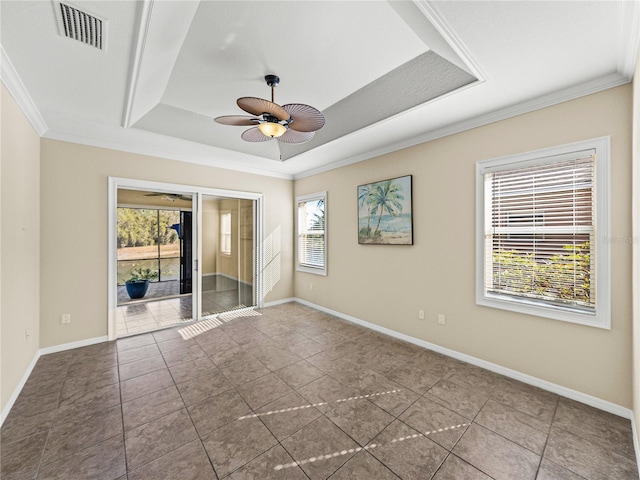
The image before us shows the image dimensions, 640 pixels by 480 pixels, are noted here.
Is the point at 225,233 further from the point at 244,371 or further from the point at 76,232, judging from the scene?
the point at 244,371

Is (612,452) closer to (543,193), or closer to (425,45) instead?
(543,193)

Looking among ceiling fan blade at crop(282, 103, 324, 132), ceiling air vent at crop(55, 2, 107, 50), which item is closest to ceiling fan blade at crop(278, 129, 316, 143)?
ceiling fan blade at crop(282, 103, 324, 132)

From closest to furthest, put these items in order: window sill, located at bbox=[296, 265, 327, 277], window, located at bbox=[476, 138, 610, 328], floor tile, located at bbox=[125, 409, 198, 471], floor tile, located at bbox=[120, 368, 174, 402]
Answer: floor tile, located at bbox=[125, 409, 198, 471] → window, located at bbox=[476, 138, 610, 328] → floor tile, located at bbox=[120, 368, 174, 402] → window sill, located at bbox=[296, 265, 327, 277]

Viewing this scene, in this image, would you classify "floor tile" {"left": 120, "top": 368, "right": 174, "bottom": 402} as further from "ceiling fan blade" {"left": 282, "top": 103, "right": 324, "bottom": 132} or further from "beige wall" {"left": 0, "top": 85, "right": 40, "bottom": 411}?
"ceiling fan blade" {"left": 282, "top": 103, "right": 324, "bottom": 132}

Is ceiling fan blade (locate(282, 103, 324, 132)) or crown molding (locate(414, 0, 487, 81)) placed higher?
crown molding (locate(414, 0, 487, 81))

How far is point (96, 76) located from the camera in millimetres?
2252

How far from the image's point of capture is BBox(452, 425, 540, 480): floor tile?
1600mm

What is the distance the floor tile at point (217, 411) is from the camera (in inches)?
79.0

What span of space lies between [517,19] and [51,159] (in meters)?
4.79

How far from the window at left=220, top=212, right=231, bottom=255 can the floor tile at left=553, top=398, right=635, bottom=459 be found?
5.12m

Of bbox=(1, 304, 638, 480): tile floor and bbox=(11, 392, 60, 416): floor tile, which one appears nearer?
bbox=(1, 304, 638, 480): tile floor

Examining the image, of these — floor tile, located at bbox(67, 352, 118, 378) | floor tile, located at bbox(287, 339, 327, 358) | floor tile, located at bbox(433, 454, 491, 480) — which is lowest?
floor tile, located at bbox(433, 454, 491, 480)

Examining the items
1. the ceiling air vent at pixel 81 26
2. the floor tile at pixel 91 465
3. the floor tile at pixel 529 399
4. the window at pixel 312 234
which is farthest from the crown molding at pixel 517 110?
the floor tile at pixel 91 465

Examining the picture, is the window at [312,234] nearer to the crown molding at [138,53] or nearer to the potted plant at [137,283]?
the crown molding at [138,53]
